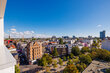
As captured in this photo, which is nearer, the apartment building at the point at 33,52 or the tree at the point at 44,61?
the tree at the point at 44,61

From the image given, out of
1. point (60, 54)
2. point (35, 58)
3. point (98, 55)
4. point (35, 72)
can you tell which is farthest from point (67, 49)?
point (35, 72)

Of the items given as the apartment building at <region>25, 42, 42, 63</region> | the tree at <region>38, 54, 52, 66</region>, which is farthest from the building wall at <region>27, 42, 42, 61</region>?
the tree at <region>38, 54, 52, 66</region>

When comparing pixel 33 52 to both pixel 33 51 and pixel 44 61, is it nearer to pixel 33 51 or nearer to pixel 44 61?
pixel 33 51

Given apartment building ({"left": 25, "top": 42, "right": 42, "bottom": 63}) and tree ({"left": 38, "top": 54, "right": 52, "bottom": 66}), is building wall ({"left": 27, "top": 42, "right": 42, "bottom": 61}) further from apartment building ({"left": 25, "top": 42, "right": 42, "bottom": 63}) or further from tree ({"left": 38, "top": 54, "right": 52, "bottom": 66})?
tree ({"left": 38, "top": 54, "right": 52, "bottom": 66})

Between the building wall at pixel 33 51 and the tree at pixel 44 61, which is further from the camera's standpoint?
the building wall at pixel 33 51

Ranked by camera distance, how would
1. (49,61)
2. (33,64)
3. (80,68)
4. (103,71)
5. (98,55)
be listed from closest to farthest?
(103,71) < (80,68) < (49,61) < (98,55) < (33,64)

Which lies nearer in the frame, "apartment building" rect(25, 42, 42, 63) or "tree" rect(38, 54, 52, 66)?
"tree" rect(38, 54, 52, 66)

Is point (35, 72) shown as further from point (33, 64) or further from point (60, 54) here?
point (60, 54)

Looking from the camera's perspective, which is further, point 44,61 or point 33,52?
point 33,52

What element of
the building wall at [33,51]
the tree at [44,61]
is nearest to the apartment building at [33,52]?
the building wall at [33,51]

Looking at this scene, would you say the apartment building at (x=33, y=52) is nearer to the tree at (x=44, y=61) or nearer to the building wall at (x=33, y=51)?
the building wall at (x=33, y=51)

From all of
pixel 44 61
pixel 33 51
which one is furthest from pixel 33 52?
pixel 44 61
